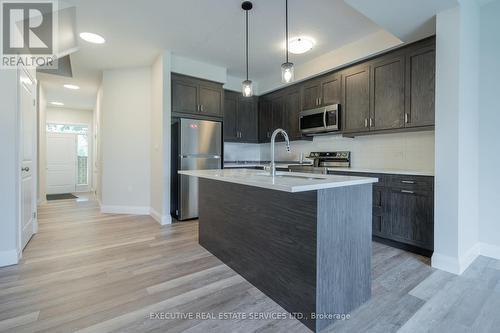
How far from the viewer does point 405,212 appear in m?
2.75

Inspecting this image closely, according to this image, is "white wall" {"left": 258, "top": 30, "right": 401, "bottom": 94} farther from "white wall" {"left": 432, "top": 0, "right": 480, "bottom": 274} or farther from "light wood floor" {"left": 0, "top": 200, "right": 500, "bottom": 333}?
"light wood floor" {"left": 0, "top": 200, "right": 500, "bottom": 333}

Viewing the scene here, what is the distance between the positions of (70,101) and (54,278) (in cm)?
Answer: 640

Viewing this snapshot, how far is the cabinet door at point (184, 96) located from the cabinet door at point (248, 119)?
118 centimetres

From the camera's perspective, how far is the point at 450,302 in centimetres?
177

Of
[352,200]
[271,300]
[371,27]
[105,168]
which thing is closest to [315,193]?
[352,200]

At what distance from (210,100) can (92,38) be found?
1896 mm

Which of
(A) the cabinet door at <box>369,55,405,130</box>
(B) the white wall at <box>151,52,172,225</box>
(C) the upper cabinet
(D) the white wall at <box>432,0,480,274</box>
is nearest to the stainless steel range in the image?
(A) the cabinet door at <box>369,55,405,130</box>

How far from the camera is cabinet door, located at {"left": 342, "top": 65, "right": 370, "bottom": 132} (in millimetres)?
3375

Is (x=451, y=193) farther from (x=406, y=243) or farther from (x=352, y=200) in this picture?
(x=352, y=200)

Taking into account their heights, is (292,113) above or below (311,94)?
below

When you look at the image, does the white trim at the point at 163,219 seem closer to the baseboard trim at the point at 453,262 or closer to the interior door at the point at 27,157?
the interior door at the point at 27,157

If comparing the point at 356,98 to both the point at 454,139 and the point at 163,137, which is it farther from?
the point at 163,137

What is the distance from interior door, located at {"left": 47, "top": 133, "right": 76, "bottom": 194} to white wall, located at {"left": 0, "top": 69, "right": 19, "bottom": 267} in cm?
616

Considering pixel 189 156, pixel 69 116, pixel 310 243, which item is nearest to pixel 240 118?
pixel 189 156
